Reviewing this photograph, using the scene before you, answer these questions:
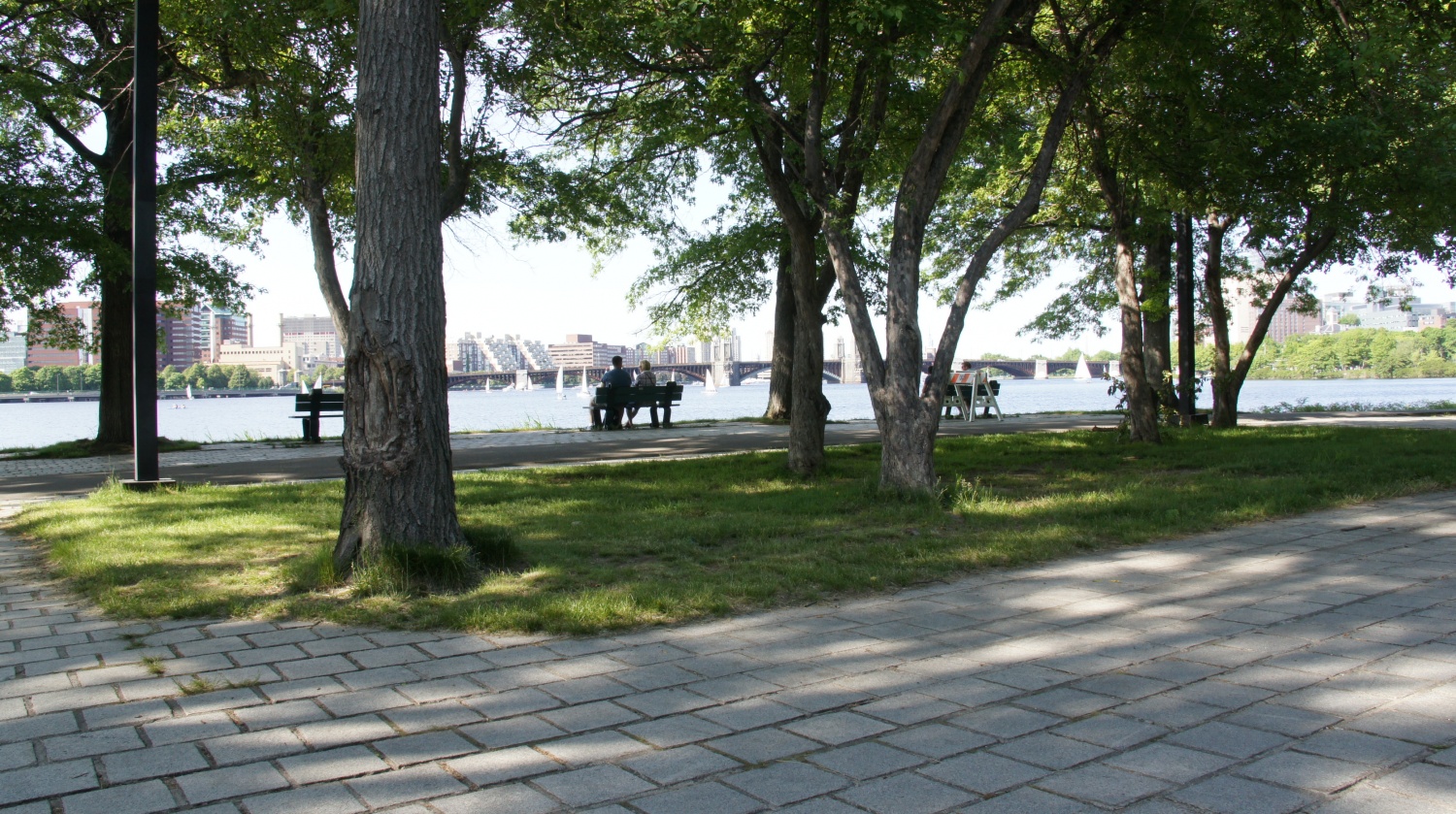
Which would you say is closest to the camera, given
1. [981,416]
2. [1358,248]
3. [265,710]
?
[265,710]

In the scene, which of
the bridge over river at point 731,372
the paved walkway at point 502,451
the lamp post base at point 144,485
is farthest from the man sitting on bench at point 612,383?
the bridge over river at point 731,372

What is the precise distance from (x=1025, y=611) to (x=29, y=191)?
14807mm

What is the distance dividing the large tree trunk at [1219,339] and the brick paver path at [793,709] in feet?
41.5

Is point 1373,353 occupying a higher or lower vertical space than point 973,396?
higher

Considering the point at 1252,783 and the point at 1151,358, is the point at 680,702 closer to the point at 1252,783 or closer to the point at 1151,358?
the point at 1252,783

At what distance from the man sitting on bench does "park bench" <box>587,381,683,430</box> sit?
19mm

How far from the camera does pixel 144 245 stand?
9.38 metres

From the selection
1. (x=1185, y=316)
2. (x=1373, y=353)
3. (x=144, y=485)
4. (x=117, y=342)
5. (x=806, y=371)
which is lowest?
(x=144, y=485)

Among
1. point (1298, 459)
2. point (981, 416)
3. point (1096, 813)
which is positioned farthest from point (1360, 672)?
point (981, 416)

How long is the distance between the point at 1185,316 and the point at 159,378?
59.6 metres

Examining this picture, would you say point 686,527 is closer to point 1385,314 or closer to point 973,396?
point 973,396

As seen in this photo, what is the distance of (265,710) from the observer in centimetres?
350

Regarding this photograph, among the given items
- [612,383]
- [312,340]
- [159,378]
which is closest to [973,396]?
[612,383]

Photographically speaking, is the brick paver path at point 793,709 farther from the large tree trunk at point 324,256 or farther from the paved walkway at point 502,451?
the large tree trunk at point 324,256
